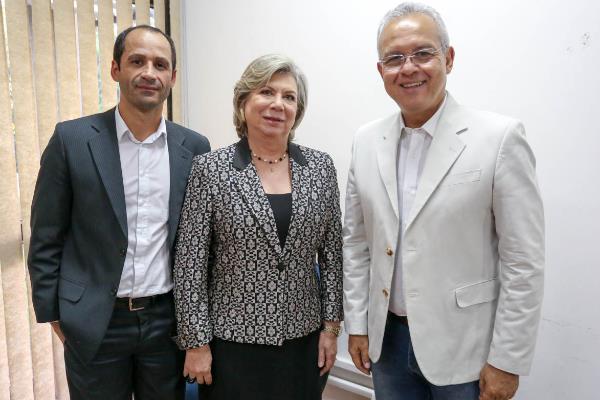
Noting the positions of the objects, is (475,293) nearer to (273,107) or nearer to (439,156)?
(439,156)

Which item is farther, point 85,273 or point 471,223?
point 85,273

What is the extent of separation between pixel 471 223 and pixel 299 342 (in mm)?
670

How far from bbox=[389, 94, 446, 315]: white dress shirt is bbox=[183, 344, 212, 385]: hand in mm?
614

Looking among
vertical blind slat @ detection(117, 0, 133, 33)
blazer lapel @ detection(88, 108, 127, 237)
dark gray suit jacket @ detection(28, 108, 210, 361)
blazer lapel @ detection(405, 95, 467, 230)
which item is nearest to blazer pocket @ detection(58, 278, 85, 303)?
dark gray suit jacket @ detection(28, 108, 210, 361)

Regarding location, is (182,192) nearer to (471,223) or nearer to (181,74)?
(471,223)

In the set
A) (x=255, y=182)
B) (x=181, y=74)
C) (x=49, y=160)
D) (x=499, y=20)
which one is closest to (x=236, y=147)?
(x=255, y=182)

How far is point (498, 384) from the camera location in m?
1.20

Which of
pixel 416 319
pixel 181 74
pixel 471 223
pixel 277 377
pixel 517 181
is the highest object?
pixel 181 74

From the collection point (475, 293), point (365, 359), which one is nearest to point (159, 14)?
point (365, 359)

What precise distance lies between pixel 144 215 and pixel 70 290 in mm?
351

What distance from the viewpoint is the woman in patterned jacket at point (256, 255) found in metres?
1.39

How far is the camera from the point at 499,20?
1.80m

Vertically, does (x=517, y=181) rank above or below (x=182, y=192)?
above

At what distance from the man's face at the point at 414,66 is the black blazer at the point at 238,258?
423mm
